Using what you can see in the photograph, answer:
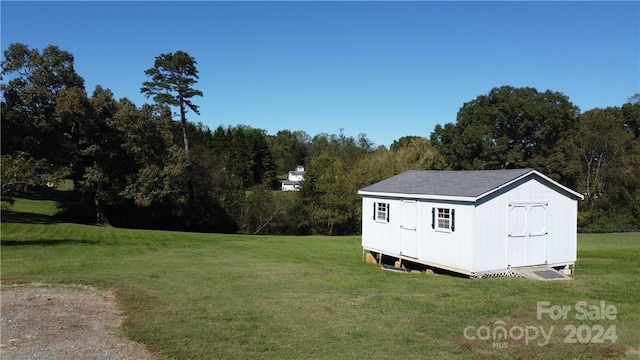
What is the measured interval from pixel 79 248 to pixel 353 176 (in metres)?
32.6

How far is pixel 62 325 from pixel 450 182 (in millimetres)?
12346

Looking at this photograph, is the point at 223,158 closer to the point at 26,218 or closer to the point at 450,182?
the point at 26,218

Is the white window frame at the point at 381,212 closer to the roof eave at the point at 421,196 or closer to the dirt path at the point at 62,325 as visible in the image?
the roof eave at the point at 421,196

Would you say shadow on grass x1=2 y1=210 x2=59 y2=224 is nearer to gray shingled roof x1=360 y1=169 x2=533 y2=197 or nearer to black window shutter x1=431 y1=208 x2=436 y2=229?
gray shingled roof x1=360 y1=169 x2=533 y2=197

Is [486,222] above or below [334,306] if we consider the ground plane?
above

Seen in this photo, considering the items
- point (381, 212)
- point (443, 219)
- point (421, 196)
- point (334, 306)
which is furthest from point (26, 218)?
point (334, 306)

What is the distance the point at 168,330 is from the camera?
7980 millimetres

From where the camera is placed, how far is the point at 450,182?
16.4 m

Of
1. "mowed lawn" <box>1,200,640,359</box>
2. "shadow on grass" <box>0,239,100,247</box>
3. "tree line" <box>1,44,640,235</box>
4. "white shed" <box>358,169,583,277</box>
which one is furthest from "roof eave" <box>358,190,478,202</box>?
"tree line" <box>1,44,640,235</box>

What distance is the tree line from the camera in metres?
A: 36.2

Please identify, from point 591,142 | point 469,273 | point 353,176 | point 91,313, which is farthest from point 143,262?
point 591,142

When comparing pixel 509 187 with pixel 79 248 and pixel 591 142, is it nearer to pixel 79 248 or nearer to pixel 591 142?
pixel 79 248

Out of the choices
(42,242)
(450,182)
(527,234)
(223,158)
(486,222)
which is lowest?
(42,242)

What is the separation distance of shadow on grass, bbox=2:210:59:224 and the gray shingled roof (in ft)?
86.7
